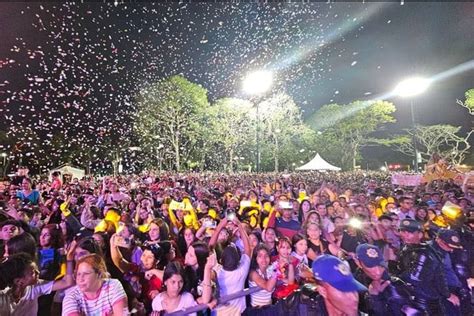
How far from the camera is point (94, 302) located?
261cm

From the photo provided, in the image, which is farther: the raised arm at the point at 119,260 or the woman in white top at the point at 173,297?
the raised arm at the point at 119,260

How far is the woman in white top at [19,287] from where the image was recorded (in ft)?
8.96

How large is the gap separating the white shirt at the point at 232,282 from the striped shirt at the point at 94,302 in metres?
1.26

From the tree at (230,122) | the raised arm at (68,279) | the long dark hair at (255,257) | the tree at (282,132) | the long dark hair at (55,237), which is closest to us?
the raised arm at (68,279)

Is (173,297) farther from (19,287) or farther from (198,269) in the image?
(19,287)

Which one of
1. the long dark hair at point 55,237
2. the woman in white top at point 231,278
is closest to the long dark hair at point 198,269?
the woman in white top at point 231,278

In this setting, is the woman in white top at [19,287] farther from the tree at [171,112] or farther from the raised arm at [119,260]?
the tree at [171,112]

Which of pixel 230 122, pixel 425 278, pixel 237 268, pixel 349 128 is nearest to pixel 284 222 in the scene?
pixel 237 268

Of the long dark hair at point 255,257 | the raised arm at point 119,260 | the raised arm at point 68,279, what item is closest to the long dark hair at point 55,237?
the raised arm at point 119,260

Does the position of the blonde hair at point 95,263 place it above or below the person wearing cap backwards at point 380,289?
above

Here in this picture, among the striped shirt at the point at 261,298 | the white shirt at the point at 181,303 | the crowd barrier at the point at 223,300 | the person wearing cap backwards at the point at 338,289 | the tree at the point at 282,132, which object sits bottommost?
the striped shirt at the point at 261,298

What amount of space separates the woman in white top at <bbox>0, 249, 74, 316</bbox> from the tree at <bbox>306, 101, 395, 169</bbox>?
139 ft

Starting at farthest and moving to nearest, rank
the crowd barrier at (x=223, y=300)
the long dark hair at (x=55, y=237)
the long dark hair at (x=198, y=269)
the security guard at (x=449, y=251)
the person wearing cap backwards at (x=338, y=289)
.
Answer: the long dark hair at (x=55, y=237) → the security guard at (x=449, y=251) → the long dark hair at (x=198, y=269) → the crowd barrier at (x=223, y=300) → the person wearing cap backwards at (x=338, y=289)

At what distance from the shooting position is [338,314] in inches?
86.6
